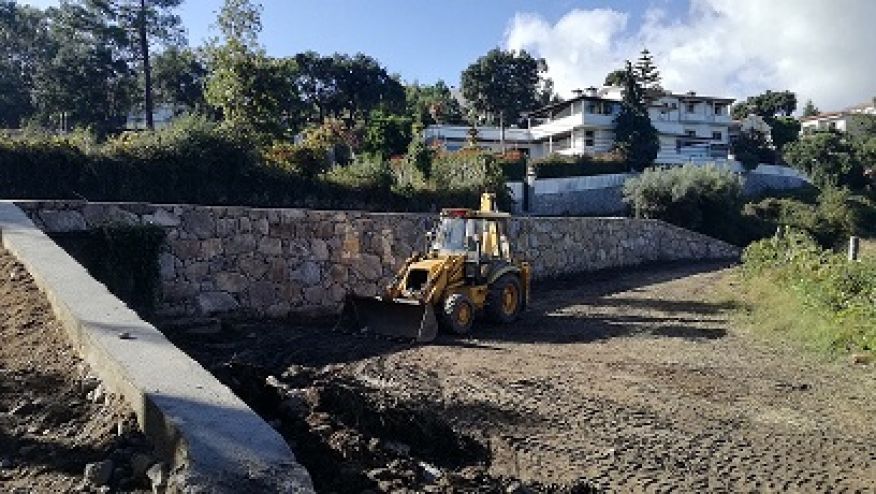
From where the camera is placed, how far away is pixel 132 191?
617 inches

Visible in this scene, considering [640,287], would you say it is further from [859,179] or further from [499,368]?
[859,179]

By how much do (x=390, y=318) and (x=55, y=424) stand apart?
7026 millimetres

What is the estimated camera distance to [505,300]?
1295 centimetres

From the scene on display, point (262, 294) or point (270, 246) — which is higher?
point (270, 246)

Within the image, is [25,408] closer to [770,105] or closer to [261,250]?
[261,250]

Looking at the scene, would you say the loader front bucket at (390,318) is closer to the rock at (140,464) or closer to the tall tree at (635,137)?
the rock at (140,464)

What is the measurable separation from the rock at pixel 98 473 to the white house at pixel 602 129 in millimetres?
47937

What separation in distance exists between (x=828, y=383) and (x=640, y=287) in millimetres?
10697

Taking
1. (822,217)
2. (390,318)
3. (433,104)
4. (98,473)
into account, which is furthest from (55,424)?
(433,104)

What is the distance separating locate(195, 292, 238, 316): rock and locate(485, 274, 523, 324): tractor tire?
4100 millimetres

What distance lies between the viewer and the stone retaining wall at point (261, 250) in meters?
11.2

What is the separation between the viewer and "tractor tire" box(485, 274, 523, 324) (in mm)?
12633

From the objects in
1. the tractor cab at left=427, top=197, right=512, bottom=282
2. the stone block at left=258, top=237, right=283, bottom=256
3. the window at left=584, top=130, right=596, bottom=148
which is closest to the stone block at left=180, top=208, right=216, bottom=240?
the stone block at left=258, top=237, right=283, bottom=256

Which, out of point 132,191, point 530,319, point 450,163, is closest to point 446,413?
point 530,319
